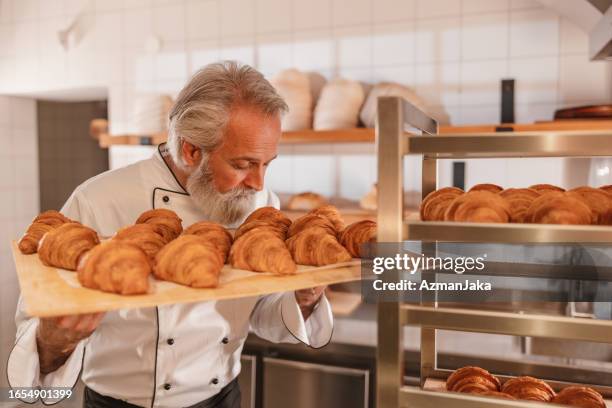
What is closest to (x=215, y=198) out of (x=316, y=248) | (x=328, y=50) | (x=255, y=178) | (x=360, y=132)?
(x=255, y=178)

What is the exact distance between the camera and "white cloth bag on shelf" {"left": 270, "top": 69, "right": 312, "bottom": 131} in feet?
10.2

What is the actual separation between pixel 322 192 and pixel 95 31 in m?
2.01

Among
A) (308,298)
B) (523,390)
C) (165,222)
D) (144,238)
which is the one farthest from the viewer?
(308,298)

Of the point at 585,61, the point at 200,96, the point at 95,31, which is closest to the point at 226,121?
the point at 200,96

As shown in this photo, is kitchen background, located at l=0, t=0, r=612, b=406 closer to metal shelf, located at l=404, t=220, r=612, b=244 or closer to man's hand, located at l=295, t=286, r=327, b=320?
man's hand, located at l=295, t=286, r=327, b=320

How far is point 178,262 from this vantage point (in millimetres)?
968

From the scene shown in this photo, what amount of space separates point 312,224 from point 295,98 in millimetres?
2050

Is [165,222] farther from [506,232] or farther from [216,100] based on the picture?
[506,232]

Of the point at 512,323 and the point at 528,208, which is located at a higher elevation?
the point at 528,208

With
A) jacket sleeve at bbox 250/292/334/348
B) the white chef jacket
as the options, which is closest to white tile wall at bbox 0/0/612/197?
jacket sleeve at bbox 250/292/334/348

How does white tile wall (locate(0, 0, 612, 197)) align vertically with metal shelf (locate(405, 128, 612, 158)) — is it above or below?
above

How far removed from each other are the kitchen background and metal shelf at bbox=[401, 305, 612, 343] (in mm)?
1649

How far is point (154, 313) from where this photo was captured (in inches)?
64.9

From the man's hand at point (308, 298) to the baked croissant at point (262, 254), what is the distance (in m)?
0.47
